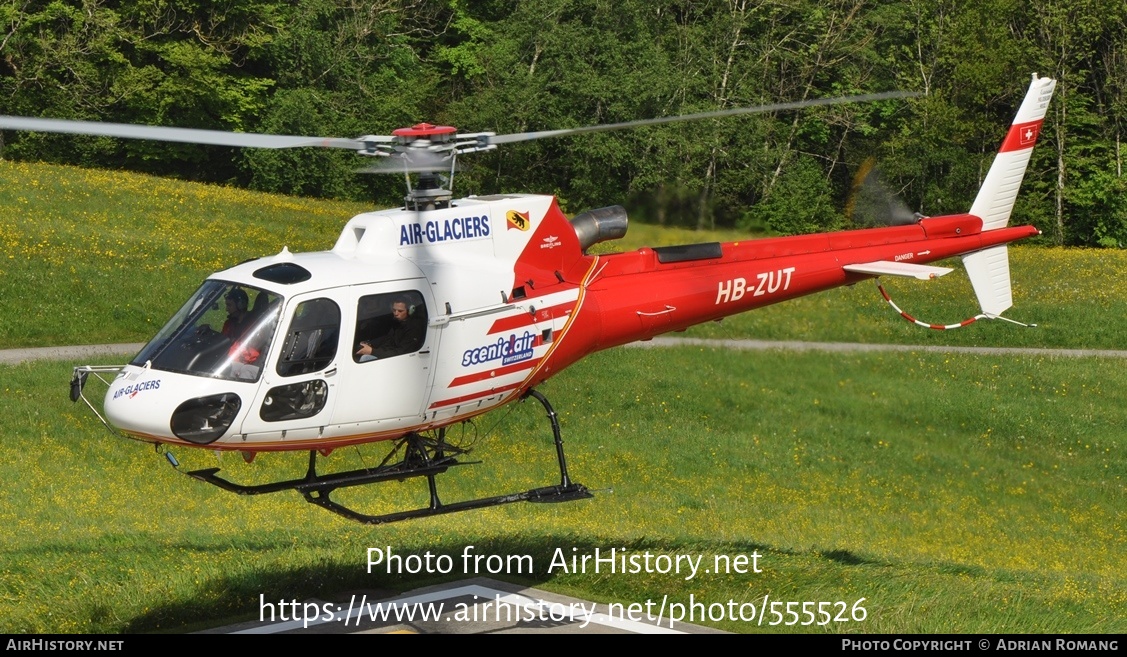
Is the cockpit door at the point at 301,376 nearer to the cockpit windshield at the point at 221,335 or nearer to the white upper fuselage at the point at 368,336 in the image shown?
the white upper fuselage at the point at 368,336

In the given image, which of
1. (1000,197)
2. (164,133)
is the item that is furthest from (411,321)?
(1000,197)

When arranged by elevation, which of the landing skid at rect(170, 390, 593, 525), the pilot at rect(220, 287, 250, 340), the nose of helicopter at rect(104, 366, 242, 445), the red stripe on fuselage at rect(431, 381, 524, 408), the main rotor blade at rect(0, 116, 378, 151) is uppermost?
the main rotor blade at rect(0, 116, 378, 151)

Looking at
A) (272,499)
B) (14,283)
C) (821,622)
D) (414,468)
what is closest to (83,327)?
(14,283)

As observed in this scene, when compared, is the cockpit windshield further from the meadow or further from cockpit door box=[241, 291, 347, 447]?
the meadow

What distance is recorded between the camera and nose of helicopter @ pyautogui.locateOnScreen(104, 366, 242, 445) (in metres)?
10.9

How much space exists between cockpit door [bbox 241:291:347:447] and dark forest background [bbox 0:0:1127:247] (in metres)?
5.50

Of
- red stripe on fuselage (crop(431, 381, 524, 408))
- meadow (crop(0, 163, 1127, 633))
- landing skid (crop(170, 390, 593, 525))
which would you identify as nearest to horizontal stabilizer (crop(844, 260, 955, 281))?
meadow (crop(0, 163, 1127, 633))

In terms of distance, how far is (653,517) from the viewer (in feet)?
66.0

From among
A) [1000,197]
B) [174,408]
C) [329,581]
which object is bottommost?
[329,581]

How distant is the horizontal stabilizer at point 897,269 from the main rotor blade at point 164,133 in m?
5.89

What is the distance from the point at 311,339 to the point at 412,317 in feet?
3.36

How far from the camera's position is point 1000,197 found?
16547 millimetres

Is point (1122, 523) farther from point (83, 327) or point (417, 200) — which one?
point (83, 327)

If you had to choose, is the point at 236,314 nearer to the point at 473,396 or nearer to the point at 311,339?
the point at 311,339
